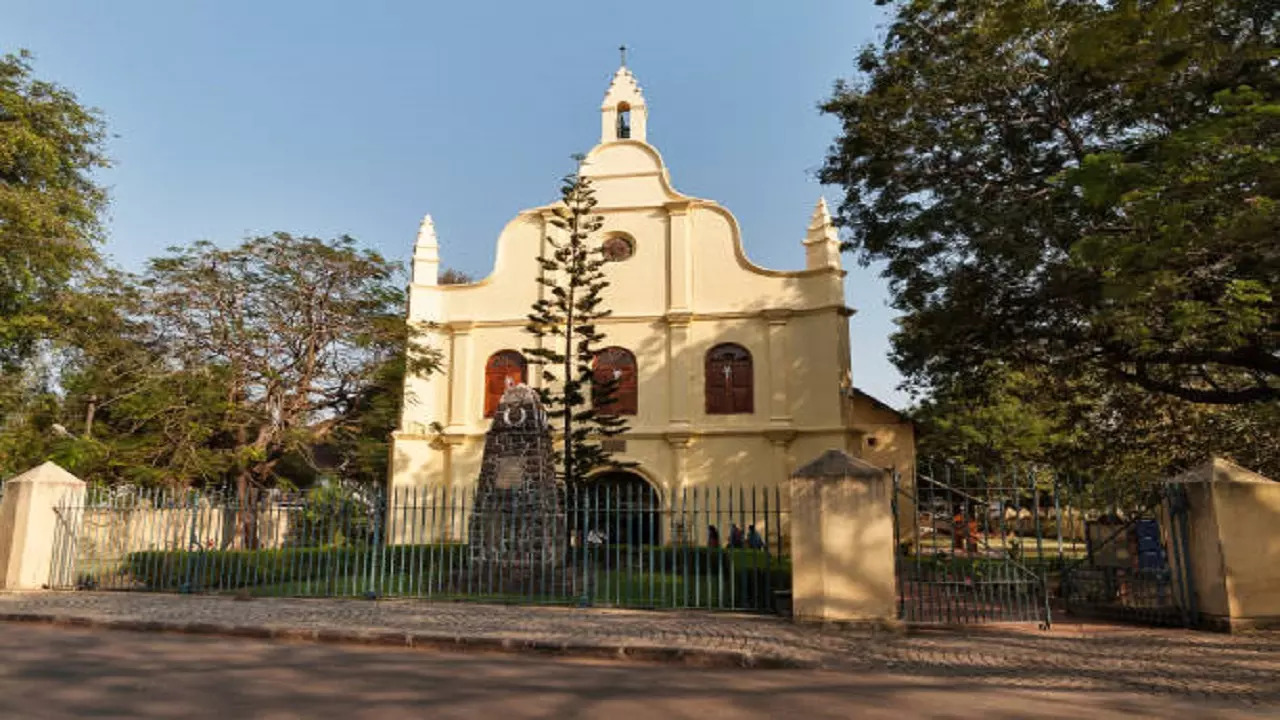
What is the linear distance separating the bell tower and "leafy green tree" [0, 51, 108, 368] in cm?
1294

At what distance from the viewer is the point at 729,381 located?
20344mm

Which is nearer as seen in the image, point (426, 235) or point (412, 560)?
point (412, 560)

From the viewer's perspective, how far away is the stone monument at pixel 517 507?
10.8 metres

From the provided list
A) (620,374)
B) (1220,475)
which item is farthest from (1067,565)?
(620,374)

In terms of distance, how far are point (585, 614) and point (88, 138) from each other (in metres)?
17.3

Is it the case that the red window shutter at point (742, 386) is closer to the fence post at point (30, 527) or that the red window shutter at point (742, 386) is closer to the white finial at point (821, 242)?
the white finial at point (821, 242)

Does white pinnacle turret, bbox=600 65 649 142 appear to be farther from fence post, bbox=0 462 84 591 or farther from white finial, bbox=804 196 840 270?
Answer: fence post, bbox=0 462 84 591

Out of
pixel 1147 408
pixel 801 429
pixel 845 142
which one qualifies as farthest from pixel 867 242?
pixel 1147 408

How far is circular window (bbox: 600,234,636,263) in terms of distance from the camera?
21562 millimetres

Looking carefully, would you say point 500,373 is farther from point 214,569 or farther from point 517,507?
point 517,507

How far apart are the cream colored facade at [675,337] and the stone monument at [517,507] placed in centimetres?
827

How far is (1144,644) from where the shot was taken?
700 cm

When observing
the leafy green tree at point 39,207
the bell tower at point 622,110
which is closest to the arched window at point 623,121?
the bell tower at point 622,110

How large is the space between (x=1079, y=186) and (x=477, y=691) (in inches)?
317
